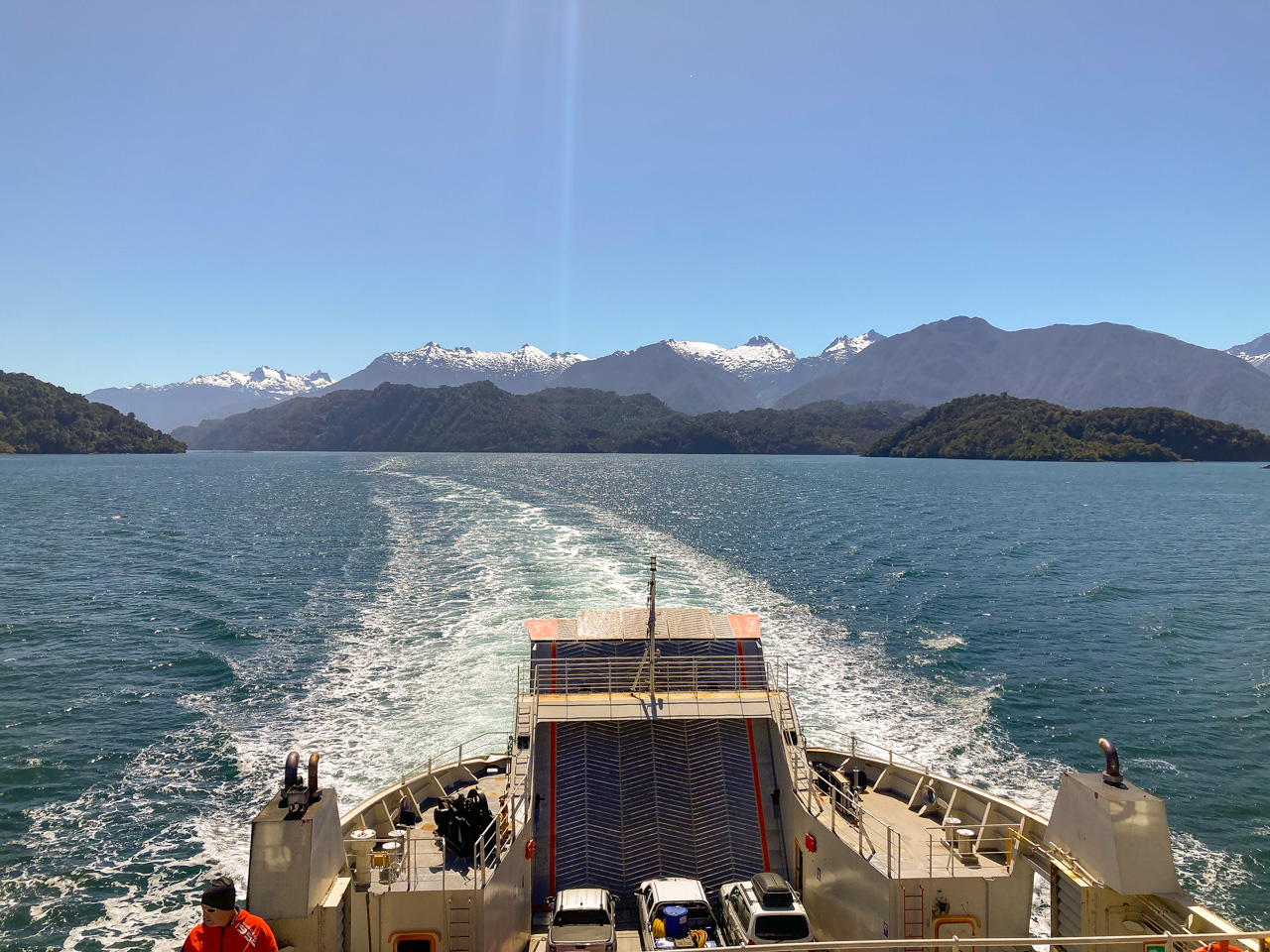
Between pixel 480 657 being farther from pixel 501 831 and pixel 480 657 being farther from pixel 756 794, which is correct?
pixel 501 831

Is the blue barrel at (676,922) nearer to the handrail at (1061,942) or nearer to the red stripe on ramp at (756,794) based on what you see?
the red stripe on ramp at (756,794)

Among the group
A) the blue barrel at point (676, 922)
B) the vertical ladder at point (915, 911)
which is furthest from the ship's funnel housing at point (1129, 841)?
the blue barrel at point (676, 922)

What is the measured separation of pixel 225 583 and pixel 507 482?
321 ft

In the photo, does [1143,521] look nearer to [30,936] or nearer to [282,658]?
[282,658]

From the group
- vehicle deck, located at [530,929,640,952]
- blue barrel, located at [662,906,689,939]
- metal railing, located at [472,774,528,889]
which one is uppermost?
metal railing, located at [472,774,528,889]

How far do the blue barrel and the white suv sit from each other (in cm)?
101

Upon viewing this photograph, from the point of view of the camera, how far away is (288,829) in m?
13.1

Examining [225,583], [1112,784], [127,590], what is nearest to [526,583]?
[225,583]

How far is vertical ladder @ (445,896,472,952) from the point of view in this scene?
14.9 m

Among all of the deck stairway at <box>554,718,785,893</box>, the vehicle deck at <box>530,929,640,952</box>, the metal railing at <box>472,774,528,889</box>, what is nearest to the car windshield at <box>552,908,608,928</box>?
the vehicle deck at <box>530,929,640,952</box>

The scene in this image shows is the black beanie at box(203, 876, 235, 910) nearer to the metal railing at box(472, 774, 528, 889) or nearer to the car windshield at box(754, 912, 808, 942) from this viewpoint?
the metal railing at box(472, 774, 528, 889)

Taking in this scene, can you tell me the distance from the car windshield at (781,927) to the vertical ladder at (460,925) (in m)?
5.77

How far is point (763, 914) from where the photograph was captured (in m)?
15.3

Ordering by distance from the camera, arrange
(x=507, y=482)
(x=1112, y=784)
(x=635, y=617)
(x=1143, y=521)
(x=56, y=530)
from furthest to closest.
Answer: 1. (x=507, y=482)
2. (x=1143, y=521)
3. (x=56, y=530)
4. (x=635, y=617)
5. (x=1112, y=784)
